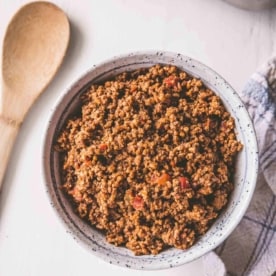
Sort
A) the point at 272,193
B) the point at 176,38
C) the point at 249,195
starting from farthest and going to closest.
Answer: the point at 176,38 → the point at 272,193 → the point at 249,195

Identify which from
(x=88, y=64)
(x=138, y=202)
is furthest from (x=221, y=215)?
(x=88, y=64)

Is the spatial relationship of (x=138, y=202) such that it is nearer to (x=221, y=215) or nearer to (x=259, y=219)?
(x=221, y=215)

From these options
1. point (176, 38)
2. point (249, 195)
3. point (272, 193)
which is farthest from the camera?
point (176, 38)

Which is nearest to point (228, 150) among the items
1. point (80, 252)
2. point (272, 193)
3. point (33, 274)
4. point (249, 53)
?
point (272, 193)

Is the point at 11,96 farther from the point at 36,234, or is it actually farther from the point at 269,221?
the point at 269,221

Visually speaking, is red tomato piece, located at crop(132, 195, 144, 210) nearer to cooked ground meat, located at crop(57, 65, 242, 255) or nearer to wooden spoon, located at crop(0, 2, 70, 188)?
cooked ground meat, located at crop(57, 65, 242, 255)

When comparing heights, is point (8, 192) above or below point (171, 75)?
below
